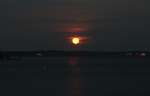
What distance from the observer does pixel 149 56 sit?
143 m

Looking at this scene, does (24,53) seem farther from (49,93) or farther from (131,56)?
(49,93)

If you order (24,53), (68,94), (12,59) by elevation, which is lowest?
(68,94)

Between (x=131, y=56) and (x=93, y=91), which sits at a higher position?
(x=131, y=56)

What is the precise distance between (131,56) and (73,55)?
17.2 m

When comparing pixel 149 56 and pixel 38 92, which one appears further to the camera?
pixel 149 56

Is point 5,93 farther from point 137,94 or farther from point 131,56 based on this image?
point 131,56

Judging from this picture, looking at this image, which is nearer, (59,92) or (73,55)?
(59,92)

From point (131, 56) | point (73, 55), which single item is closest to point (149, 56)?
point (131, 56)

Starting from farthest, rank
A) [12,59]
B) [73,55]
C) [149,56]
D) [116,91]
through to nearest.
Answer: [73,55]
[149,56]
[12,59]
[116,91]

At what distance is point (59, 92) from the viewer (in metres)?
35.8

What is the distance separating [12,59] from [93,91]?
9068 cm

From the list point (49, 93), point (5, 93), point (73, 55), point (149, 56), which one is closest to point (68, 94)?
point (49, 93)

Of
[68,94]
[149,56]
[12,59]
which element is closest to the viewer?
[68,94]

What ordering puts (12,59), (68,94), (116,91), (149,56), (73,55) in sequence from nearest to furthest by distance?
1. (68,94)
2. (116,91)
3. (12,59)
4. (149,56)
5. (73,55)
